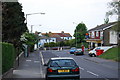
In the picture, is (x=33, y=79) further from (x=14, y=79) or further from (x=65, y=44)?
(x=65, y=44)

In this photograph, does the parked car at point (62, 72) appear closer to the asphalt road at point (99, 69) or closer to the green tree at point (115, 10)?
the asphalt road at point (99, 69)

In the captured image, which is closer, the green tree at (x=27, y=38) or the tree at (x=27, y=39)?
the green tree at (x=27, y=38)

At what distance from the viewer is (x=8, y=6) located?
26406 millimetres

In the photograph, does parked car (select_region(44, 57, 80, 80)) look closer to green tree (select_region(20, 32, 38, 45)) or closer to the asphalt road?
the asphalt road

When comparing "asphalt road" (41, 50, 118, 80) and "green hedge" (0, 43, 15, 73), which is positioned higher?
"green hedge" (0, 43, 15, 73)

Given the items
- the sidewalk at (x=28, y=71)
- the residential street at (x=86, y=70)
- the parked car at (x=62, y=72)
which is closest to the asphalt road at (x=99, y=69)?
the residential street at (x=86, y=70)

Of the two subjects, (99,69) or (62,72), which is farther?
(99,69)

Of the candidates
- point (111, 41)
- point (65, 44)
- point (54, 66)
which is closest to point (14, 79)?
point (54, 66)

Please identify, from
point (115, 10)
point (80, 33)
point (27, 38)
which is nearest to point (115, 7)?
point (115, 10)

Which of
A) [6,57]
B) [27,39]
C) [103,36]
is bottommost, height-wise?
[6,57]

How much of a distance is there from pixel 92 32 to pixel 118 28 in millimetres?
35611

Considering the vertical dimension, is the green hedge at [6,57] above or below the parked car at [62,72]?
above

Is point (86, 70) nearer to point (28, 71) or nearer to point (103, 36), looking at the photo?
point (28, 71)

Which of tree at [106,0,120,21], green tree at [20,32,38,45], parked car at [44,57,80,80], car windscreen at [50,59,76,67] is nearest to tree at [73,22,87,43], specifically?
green tree at [20,32,38,45]
